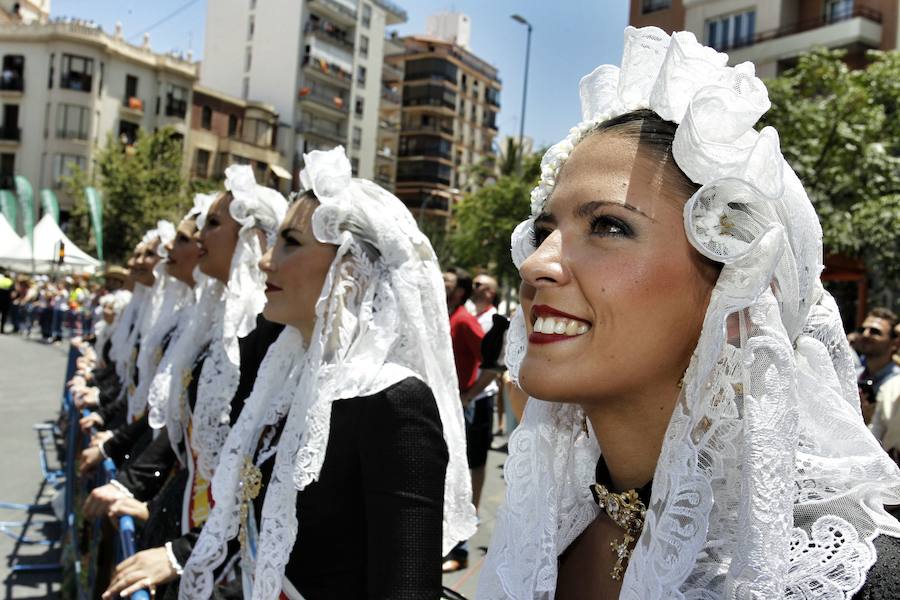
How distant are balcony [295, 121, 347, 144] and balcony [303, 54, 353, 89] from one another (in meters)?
3.12

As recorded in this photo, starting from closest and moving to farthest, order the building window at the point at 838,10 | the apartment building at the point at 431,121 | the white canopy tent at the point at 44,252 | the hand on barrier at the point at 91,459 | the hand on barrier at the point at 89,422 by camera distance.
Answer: the hand on barrier at the point at 91,459 < the hand on barrier at the point at 89,422 < the white canopy tent at the point at 44,252 < the building window at the point at 838,10 < the apartment building at the point at 431,121

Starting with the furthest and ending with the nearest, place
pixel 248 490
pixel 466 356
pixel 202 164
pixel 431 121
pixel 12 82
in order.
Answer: pixel 431 121 → pixel 202 164 → pixel 12 82 → pixel 466 356 → pixel 248 490

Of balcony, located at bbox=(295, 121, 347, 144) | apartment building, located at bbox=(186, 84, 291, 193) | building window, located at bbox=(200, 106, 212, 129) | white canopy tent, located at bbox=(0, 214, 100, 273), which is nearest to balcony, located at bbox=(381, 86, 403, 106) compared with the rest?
balcony, located at bbox=(295, 121, 347, 144)

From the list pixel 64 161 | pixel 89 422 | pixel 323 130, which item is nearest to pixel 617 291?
pixel 89 422

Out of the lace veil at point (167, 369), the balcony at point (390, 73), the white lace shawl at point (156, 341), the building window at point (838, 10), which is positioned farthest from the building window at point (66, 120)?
the lace veil at point (167, 369)

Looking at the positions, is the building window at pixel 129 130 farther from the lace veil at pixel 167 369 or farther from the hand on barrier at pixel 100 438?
the hand on barrier at pixel 100 438

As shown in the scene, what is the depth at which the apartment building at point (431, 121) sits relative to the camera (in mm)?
73375

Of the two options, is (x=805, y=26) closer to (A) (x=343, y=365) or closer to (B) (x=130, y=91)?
(A) (x=343, y=365)

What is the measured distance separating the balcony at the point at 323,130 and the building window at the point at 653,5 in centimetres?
2852

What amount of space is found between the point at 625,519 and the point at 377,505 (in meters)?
0.85

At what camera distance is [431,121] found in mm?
75125

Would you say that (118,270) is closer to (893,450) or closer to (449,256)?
(893,450)

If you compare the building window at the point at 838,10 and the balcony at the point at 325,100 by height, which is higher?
the balcony at the point at 325,100

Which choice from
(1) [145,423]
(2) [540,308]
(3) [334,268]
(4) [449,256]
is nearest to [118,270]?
(1) [145,423]
